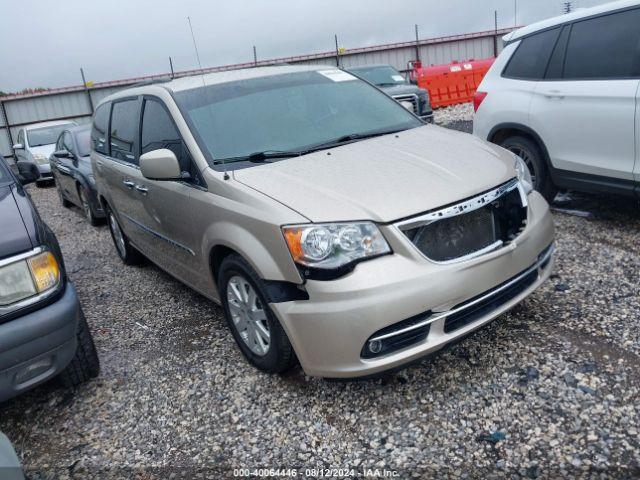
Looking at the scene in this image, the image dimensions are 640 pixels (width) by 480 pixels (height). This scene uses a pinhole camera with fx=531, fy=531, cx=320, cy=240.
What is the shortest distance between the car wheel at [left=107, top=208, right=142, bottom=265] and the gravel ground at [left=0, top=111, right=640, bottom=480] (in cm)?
163

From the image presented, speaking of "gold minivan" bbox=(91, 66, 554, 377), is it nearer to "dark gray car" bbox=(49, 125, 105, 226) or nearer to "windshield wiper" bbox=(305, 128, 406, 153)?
"windshield wiper" bbox=(305, 128, 406, 153)

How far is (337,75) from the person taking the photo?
409 centimetres

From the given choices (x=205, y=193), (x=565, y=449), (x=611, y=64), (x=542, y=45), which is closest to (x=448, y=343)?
(x=565, y=449)

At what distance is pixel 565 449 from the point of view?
2311 millimetres

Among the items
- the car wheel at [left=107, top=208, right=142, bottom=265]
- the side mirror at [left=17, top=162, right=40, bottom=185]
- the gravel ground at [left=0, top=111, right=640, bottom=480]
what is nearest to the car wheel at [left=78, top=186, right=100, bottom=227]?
the car wheel at [left=107, top=208, right=142, bottom=265]

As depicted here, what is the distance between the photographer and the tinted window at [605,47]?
4191 mm

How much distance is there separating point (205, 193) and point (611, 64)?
137 inches

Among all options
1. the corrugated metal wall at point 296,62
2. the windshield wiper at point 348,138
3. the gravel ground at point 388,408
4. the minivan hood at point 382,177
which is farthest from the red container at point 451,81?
the minivan hood at point 382,177

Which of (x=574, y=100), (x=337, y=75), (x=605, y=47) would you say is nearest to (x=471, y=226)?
(x=337, y=75)

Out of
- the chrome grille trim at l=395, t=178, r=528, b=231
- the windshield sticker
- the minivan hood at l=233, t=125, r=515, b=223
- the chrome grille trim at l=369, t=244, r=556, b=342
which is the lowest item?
the chrome grille trim at l=369, t=244, r=556, b=342

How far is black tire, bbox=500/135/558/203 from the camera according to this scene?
4.98 m

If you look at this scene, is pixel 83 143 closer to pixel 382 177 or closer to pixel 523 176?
pixel 382 177

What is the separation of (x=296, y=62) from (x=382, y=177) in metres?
18.5

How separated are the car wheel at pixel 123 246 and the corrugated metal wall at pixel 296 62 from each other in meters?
14.2
